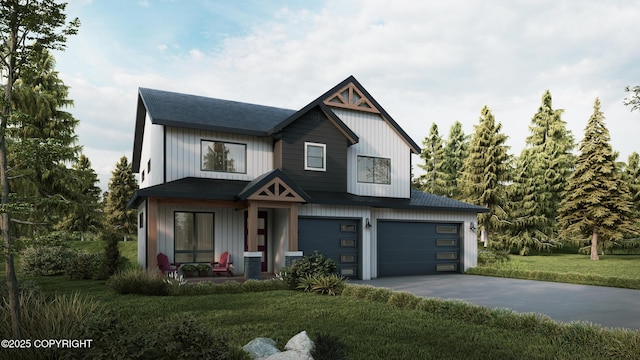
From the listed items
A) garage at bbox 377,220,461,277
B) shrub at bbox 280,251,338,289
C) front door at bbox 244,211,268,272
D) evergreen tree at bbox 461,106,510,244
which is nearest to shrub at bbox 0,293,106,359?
shrub at bbox 280,251,338,289

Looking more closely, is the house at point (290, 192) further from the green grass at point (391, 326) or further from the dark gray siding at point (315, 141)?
the green grass at point (391, 326)

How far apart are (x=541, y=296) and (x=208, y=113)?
13.4 metres

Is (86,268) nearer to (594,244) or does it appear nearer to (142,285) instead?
(142,285)

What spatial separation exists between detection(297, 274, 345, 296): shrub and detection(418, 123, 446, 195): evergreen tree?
1181 inches

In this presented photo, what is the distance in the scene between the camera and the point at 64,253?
19312 mm

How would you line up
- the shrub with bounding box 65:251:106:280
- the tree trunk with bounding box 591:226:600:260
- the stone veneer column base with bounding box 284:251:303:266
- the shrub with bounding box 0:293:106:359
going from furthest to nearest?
the tree trunk with bounding box 591:226:600:260 < the shrub with bounding box 65:251:106:280 < the stone veneer column base with bounding box 284:251:303:266 < the shrub with bounding box 0:293:106:359

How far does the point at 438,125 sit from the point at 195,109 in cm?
2891

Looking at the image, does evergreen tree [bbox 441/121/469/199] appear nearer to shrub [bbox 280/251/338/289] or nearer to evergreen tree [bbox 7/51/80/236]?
shrub [bbox 280/251/338/289]

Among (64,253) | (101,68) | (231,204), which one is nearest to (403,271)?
(231,204)

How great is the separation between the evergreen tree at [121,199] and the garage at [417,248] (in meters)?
31.2

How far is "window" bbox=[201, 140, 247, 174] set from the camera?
54.3ft

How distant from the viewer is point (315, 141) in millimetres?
17516

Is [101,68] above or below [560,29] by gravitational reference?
below

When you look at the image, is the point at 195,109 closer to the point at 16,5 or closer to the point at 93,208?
the point at 93,208
